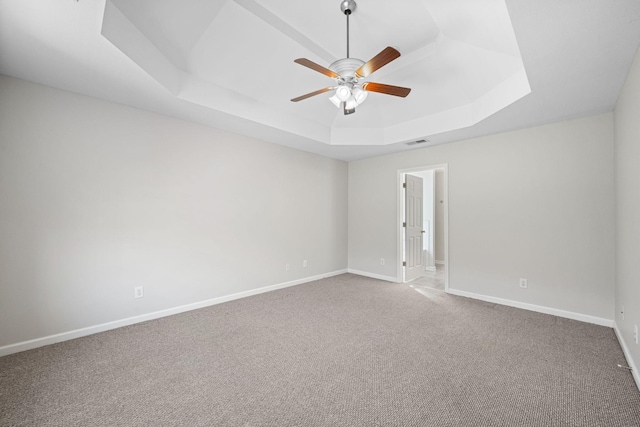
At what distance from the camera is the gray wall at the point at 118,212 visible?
8.10ft

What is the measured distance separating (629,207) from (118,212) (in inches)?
188

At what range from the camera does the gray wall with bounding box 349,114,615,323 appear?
3.14 m

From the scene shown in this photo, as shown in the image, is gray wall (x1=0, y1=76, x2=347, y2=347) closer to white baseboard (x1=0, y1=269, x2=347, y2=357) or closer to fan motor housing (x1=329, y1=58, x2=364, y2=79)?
white baseboard (x1=0, y1=269, x2=347, y2=357)

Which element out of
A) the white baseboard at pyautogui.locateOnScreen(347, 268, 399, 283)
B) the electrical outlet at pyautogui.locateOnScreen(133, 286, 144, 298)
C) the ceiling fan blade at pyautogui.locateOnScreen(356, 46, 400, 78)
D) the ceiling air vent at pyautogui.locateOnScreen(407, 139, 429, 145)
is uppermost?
the ceiling air vent at pyautogui.locateOnScreen(407, 139, 429, 145)

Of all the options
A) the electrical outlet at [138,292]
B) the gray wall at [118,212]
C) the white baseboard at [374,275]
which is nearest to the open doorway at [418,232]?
the white baseboard at [374,275]

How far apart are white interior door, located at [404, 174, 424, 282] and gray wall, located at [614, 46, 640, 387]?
2707 mm

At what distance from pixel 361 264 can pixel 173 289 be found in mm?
3438

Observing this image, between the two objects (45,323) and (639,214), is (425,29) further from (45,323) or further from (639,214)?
(45,323)

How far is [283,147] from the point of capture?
4.65m

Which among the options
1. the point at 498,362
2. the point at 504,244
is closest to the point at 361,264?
the point at 504,244

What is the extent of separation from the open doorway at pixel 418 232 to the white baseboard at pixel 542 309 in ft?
1.13

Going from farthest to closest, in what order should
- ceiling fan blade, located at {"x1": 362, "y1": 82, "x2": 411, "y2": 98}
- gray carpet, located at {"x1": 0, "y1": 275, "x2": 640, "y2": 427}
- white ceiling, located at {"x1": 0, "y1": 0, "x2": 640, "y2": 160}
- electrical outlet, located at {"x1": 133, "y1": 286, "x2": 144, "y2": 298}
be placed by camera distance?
electrical outlet, located at {"x1": 133, "y1": 286, "x2": 144, "y2": 298}, ceiling fan blade, located at {"x1": 362, "y1": 82, "x2": 411, "y2": 98}, white ceiling, located at {"x1": 0, "y1": 0, "x2": 640, "y2": 160}, gray carpet, located at {"x1": 0, "y1": 275, "x2": 640, "y2": 427}

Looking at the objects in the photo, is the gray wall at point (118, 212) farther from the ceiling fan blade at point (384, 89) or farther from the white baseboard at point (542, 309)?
the white baseboard at point (542, 309)

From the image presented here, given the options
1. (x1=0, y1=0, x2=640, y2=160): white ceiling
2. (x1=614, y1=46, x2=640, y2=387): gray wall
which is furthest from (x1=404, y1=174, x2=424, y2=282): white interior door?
(x1=614, y1=46, x2=640, y2=387): gray wall
